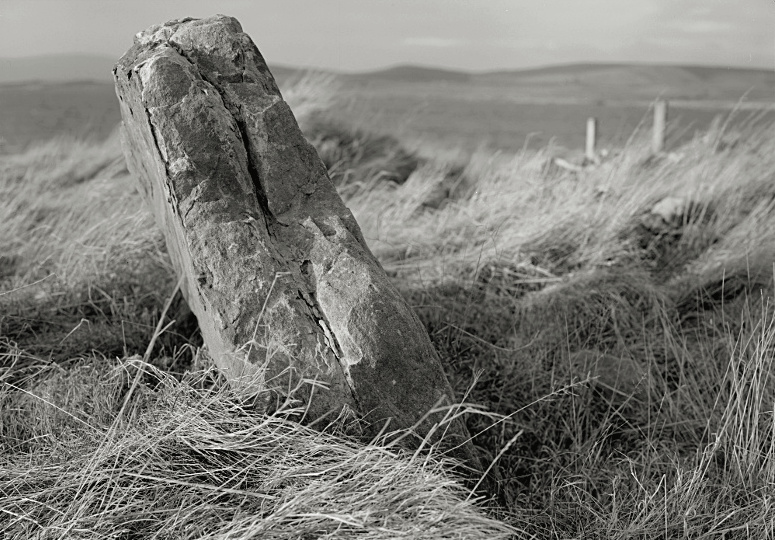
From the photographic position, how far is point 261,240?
2869 millimetres

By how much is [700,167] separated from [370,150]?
3863mm

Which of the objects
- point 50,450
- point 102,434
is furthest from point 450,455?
point 50,450

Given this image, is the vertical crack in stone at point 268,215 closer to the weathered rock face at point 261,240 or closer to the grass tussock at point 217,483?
the weathered rock face at point 261,240

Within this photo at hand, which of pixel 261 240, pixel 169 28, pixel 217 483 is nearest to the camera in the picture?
pixel 217 483

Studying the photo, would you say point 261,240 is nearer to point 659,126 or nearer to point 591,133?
point 659,126

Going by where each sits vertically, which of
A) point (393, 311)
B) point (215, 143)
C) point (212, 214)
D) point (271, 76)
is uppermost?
point (271, 76)

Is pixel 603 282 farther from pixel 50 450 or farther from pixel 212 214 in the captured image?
pixel 50 450

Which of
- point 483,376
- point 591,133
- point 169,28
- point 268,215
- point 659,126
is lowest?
point 483,376

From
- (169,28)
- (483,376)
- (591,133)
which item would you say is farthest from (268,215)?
(591,133)

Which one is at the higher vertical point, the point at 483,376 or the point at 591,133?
the point at 591,133

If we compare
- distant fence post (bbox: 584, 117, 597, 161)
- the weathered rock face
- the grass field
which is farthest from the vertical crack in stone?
distant fence post (bbox: 584, 117, 597, 161)

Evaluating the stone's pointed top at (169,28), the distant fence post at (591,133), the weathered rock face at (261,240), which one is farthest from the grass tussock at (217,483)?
the distant fence post at (591,133)

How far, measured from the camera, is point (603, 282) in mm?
4676

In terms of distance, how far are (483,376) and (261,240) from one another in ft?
4.19
